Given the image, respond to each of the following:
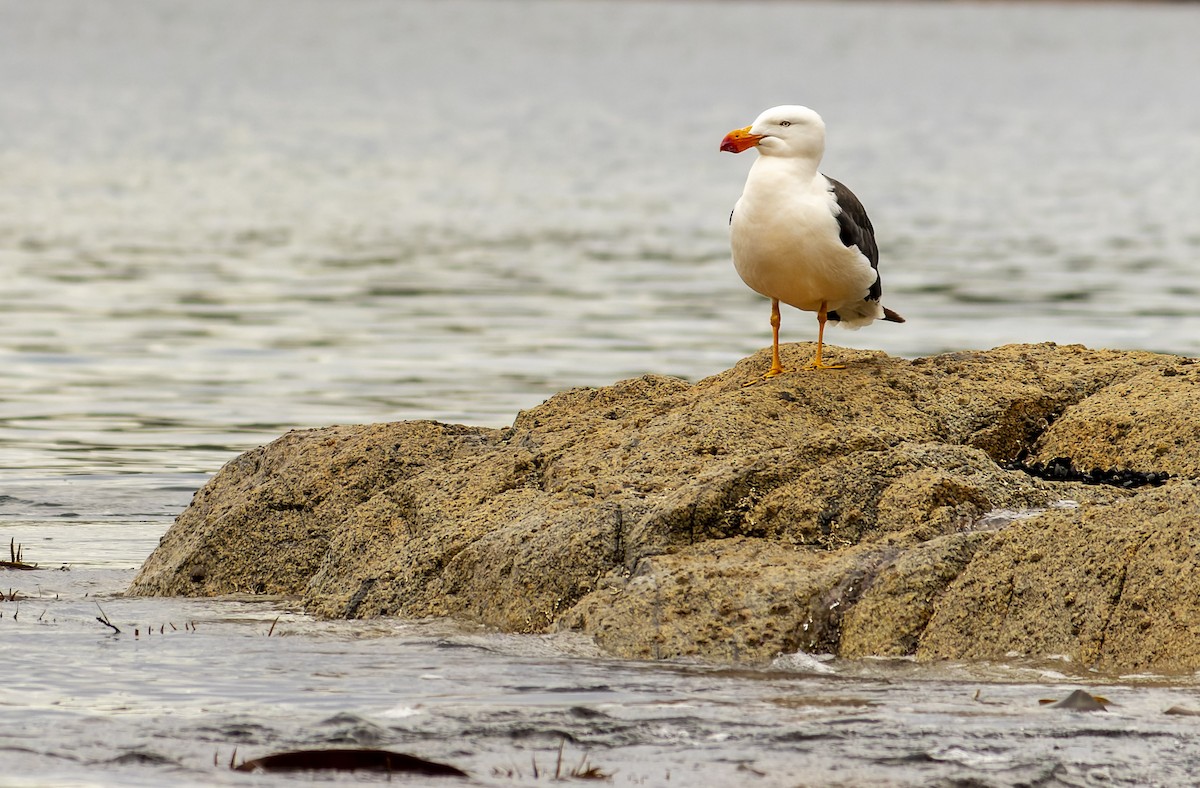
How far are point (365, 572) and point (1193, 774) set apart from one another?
3.61 meters

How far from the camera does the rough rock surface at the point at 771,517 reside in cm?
649

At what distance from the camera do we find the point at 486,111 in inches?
2142

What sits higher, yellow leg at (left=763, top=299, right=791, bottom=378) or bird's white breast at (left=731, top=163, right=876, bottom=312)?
bird's white breast at (left=731, top=163, right=876, bottom=312)

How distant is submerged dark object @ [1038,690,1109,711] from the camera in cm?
585

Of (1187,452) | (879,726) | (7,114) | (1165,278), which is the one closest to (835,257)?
(1187,452)

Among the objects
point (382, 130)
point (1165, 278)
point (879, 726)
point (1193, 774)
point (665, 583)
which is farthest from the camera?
point (382, 130)

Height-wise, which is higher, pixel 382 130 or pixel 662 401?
pixel 382 130

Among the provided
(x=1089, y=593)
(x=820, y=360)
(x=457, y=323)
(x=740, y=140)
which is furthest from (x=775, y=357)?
(x=457, y=323)

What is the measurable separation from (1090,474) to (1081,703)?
1.91 meters

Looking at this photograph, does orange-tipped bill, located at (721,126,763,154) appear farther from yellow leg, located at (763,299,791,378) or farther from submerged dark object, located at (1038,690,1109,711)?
submerged dark object, located at (1038,690,1109,711)

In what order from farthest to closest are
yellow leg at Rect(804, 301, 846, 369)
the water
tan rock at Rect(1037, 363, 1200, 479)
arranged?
1. yellow leg at Rect(804, 301, 846, 369)
2. tan rock at Rect(1037, 363, 1200, 479)
3. the water

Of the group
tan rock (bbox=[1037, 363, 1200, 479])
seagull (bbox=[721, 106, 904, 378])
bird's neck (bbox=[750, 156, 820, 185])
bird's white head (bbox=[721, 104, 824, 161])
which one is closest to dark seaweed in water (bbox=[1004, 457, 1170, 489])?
tan rock (bbox=[1037, 363, 1200, 479])

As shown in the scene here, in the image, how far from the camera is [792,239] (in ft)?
26.2

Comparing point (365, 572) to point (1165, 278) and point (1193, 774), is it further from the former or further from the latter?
point (1165, 278)
